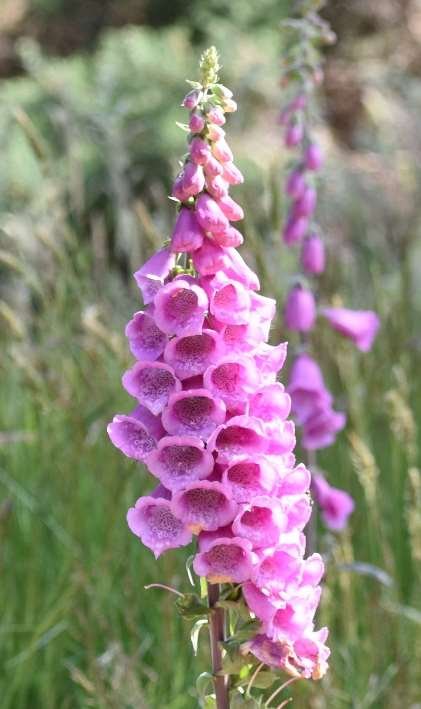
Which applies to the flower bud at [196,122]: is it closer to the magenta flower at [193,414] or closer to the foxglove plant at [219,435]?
the foxglove plant at [219,435]

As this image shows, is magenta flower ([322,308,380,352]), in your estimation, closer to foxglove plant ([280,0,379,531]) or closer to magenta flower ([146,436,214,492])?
foxglove plant ([280,0,379,531])

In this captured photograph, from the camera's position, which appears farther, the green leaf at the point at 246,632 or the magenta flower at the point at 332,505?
the magenta flower at the point at 332,505

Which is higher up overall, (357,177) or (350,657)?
(357,177)

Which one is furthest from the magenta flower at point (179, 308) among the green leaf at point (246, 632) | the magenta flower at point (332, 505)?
the magenta flower at point (332, 505)

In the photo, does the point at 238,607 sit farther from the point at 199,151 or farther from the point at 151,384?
the point at 199,151

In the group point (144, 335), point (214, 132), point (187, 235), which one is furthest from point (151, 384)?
point (214, 132)

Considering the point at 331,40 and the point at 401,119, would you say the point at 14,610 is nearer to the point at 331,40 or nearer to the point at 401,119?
the point at 331,40

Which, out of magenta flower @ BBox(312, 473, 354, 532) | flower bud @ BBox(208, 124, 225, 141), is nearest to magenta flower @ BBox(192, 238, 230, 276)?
flower bud @ BBox(208, 124, 225, 141)

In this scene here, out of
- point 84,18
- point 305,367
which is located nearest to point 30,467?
point 305,367
